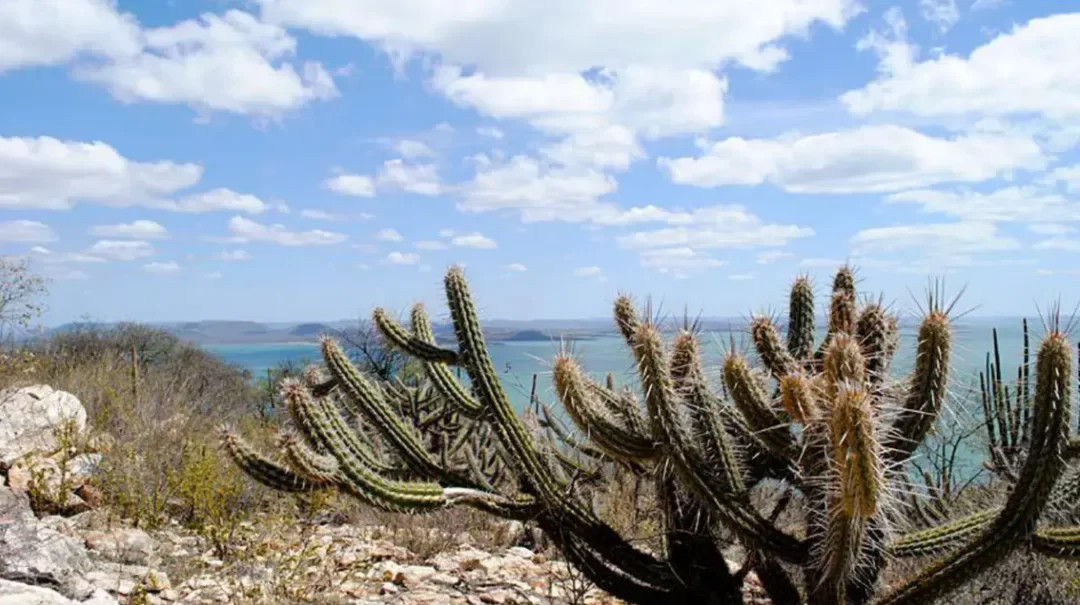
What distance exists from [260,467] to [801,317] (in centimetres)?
268

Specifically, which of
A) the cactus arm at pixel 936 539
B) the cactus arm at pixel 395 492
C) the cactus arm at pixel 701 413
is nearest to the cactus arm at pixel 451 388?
the cactus arm at pixel 395 492

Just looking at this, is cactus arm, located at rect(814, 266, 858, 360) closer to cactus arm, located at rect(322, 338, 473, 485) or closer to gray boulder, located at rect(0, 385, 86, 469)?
cactus arm, located at rect(322, 338, 473, 485)

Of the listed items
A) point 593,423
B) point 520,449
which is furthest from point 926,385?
point 520,449

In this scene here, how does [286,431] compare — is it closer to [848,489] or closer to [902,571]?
[848,489]

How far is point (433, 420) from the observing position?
7.72 meters

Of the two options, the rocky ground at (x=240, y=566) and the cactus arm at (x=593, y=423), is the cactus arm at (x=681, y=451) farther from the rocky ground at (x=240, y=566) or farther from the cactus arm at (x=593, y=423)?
the rocky ground at (x=240, y=566)

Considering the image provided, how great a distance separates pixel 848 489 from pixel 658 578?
147 centimetres

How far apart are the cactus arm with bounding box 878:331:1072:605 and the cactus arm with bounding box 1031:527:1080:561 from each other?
14 centimetres

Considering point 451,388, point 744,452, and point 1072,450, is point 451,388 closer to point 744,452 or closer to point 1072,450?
point 744,452

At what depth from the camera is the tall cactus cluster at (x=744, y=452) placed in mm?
3393

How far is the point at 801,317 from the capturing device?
15.1ft

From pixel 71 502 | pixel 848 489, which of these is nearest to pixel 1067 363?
pixel 848 489

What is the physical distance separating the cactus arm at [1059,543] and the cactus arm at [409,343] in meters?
2.62

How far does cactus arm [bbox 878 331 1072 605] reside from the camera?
11.0ft
